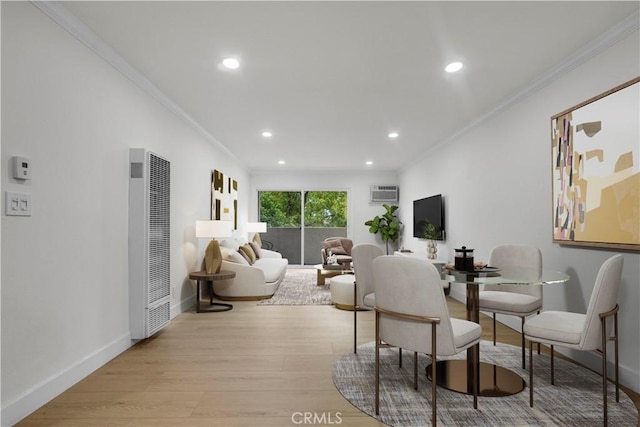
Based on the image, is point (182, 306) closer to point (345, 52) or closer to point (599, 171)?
point (345, 52)

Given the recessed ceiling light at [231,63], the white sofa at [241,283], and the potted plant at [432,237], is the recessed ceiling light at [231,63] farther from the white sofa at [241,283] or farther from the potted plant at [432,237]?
the potted plant at [432,237]

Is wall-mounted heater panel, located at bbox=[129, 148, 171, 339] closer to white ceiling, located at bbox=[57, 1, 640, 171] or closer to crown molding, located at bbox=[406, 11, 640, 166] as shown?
white ceiling, located at bbox=[57, 1, 640, 171]

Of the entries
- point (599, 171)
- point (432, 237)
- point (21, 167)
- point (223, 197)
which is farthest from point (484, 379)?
point (223, 197)

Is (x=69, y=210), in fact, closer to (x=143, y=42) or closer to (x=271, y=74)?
(x=143, y=42)

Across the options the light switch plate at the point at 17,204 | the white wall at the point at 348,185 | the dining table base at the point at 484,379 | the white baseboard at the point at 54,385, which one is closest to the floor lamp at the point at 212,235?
the white baseboard at the point at 54,385

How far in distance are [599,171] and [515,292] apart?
1161 mm

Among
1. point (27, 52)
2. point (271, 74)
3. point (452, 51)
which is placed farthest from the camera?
point (271, 74)

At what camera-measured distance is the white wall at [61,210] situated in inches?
79.5

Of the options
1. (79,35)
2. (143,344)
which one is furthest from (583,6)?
(143,344)

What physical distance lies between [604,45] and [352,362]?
9.98ft

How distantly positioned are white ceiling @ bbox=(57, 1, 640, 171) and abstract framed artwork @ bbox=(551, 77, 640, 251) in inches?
20.3

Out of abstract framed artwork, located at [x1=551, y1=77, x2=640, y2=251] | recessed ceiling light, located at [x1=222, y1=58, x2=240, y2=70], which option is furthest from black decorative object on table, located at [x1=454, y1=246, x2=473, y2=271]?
recessed ceiling light, located at [x1=222, y1=58, x2=240, y2=70]

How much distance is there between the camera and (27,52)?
83.6 inches

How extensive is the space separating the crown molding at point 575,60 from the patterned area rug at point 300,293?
3330 mm
